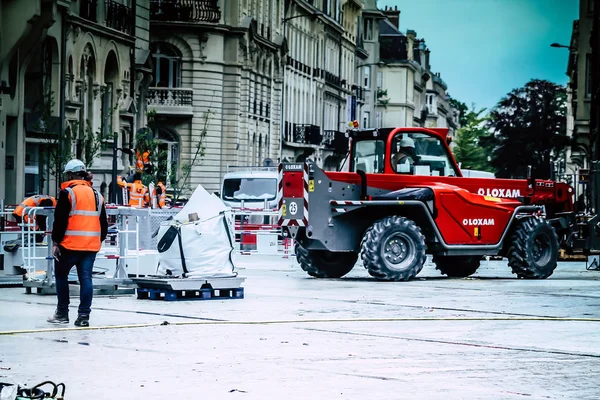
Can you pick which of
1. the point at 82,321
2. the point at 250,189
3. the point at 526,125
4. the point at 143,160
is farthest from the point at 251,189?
the point at 526,125

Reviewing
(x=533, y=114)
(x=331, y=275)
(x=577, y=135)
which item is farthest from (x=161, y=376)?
(x=533, y=114)

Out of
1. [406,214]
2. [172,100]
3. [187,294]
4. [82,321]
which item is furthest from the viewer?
[172,100]

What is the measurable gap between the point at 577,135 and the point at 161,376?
222 feet

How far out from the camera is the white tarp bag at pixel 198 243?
20.6 m

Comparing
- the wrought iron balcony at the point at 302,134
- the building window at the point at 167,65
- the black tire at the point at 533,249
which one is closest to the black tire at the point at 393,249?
the black tire at the point at 533,249

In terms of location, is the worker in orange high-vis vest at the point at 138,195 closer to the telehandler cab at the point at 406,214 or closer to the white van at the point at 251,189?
the telehandler cab at the point at 406,214

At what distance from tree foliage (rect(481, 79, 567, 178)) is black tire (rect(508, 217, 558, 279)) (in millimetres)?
88576

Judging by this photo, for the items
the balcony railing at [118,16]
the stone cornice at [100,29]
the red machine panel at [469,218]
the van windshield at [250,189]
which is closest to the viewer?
the red machine panel at [469,218]

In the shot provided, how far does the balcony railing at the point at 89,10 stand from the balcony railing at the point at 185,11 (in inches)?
755

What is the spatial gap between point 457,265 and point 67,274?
12.9 m

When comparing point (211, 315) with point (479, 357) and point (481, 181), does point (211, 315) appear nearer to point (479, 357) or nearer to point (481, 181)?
point (479, 357)

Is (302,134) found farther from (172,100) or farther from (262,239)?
(262,239)

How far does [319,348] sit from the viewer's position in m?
14.5

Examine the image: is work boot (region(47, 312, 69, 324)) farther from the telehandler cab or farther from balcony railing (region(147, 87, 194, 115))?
balcony railing (region(147, 87, 194, 115))
